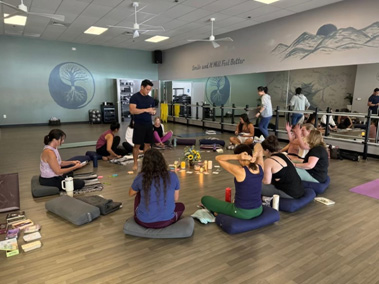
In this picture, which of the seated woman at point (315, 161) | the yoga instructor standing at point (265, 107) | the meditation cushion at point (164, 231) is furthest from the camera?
the yoga instructor standing at point (265, 107)

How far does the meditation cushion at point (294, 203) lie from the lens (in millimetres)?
3184

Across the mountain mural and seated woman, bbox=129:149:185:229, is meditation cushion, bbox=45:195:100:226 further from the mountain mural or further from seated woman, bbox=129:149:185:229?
the mountain mural

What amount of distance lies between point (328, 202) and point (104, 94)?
11.6m

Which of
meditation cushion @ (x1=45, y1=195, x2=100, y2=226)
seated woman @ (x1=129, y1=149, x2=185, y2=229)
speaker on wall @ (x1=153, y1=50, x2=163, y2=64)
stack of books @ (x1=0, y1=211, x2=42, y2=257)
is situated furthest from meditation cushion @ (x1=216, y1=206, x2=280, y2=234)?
speaker on wall @ (x1=153, y1=50, x2=163, y2=64)

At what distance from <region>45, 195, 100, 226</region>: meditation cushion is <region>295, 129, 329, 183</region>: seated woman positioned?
282cm

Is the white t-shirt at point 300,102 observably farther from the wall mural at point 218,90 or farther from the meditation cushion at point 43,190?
the meditation cushion at point 43,190

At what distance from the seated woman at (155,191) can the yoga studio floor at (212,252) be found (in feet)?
0.72

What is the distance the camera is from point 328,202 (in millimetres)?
3486

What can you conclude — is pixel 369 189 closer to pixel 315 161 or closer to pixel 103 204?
pixel 315 161

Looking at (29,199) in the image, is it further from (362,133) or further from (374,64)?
(374,64)

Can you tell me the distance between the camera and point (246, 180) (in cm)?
256

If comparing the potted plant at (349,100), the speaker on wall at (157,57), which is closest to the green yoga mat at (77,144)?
the potted plant at (349,100)

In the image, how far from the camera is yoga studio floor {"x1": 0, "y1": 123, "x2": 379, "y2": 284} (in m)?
2.08

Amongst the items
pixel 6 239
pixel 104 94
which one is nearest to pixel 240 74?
pixel 104 94
